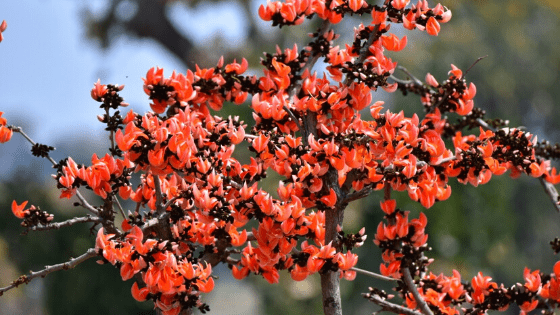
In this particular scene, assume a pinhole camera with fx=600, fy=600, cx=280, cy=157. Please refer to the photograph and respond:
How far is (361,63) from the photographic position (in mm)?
1731

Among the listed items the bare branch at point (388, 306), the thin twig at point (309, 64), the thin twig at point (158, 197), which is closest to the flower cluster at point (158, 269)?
the thin twig at point (158, 197)

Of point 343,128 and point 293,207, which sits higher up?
point 343,128

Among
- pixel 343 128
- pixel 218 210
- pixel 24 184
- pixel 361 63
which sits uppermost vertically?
pixel 24 184

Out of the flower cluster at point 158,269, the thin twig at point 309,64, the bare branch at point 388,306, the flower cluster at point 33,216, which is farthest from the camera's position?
the thin twig at point 309,64

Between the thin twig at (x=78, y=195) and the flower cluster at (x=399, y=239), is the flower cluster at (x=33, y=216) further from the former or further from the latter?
the flower cluster at (x=399, y=239)

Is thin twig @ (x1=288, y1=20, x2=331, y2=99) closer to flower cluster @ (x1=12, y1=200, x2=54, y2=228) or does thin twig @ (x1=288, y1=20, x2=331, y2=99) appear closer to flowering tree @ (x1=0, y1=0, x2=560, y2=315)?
flowering tree @ (x1=0, y1=0, x2=560, y2=315)

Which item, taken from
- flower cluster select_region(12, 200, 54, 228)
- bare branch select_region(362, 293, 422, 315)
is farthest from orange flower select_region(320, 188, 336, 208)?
flower cluster select_region(12, 200, 54, 228)

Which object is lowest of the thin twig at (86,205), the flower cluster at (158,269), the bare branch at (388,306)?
the flower cluster at (158,269)

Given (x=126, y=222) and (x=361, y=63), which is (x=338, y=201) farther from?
(x=126, y=222)

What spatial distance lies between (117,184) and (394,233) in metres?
0.81

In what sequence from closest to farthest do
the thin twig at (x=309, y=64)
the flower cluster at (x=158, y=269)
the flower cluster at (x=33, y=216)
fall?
the flower cluster at (x=158, y=269) < the flower cluster at (x=33, y=216) < the thin twig at (x=309, y=64)

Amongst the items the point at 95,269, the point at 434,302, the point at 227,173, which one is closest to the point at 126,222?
the point at 227,173

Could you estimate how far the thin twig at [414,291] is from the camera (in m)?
1.78

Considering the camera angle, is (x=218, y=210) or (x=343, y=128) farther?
(x=343, y=128)
